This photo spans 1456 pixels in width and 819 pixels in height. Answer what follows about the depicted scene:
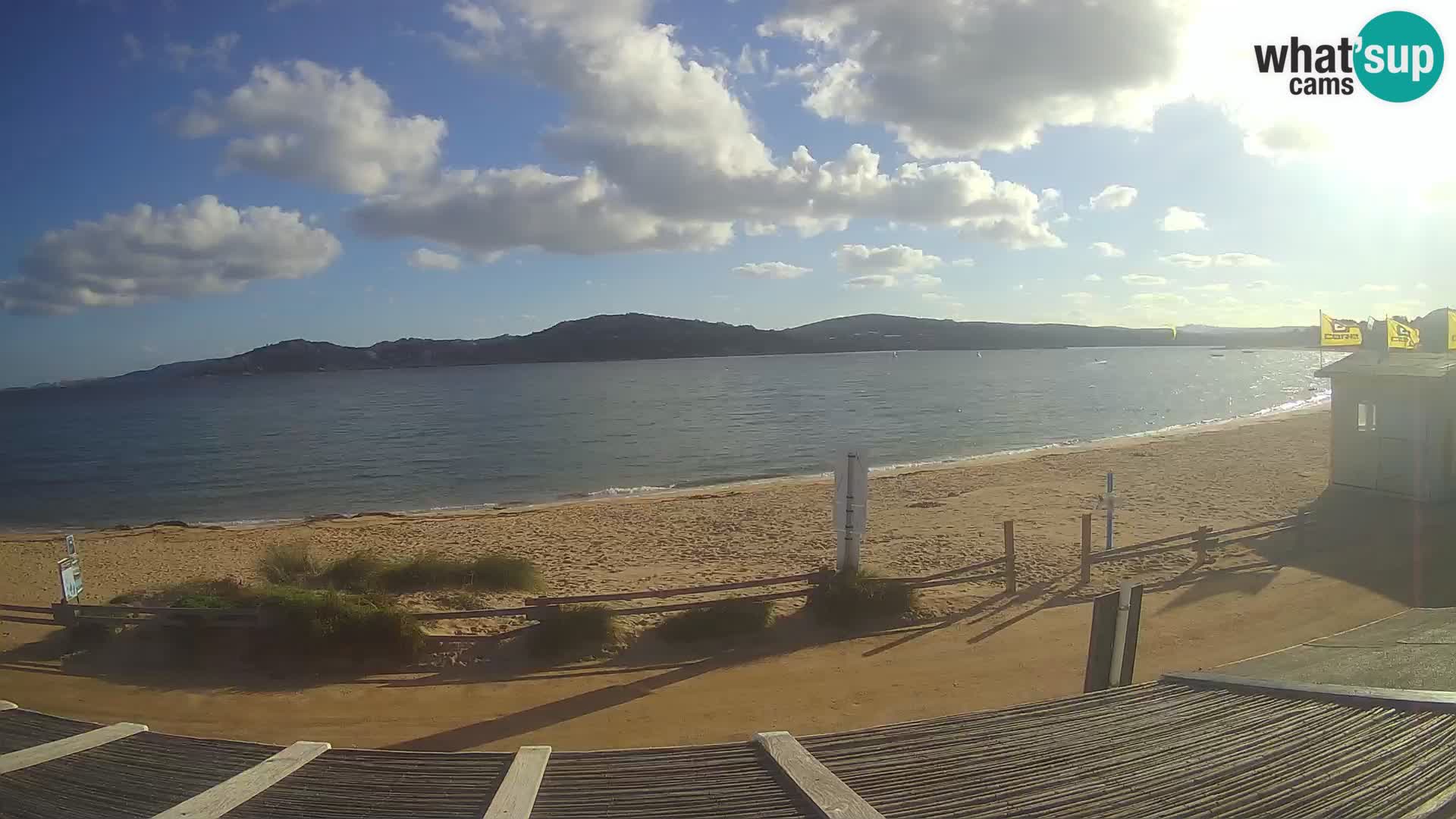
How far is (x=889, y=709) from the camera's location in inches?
288

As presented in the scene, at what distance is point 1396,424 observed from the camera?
1570 cm

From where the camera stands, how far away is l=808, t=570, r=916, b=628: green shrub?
9.97m

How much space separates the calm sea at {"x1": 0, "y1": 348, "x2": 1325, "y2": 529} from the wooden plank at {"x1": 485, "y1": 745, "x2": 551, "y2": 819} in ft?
88.4

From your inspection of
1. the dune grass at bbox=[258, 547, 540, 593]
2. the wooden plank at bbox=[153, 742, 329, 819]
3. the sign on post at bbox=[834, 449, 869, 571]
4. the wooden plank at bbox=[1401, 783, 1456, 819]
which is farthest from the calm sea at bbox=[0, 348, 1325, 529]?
the wooden plank at bbox=[1401, 783, 1456, 819]

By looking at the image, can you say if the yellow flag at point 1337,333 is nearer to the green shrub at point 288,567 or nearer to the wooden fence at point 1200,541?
the wooden fence at point 1200,541

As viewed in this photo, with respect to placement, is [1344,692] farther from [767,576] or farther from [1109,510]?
[767,576]

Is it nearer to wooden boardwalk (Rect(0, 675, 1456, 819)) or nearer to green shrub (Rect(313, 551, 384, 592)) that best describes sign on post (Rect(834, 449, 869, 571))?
wooden boardwalk (Rect(0, 675, 1456, 819))

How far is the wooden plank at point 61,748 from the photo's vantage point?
129 inches

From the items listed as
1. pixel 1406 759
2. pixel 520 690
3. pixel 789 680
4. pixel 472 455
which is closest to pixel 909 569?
pixel 789 680

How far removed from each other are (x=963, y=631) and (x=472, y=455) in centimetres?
3641

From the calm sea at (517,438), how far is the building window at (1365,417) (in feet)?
63.2

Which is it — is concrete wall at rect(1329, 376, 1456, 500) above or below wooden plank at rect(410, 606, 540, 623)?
above

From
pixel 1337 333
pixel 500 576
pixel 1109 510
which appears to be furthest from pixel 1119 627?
pixel 1337 333

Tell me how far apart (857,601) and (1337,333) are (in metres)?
18.6
